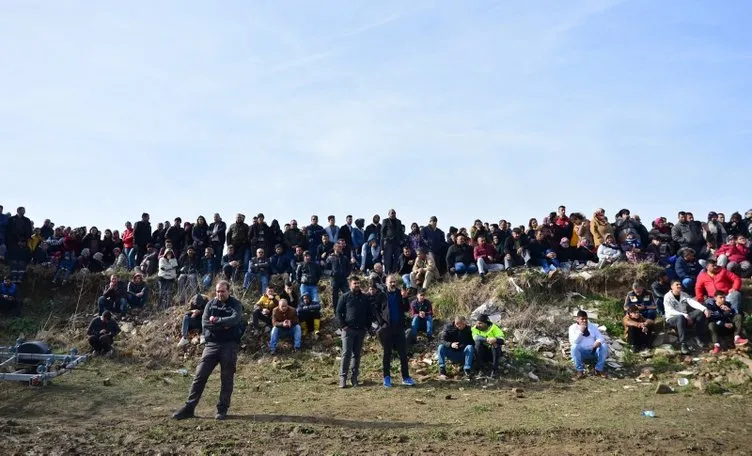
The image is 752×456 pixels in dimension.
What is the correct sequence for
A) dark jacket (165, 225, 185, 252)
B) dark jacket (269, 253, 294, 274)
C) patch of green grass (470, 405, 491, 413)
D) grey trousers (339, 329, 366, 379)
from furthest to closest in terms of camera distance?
1. dark jacket (165, 225, 185, 252)
2. dark jacket (269, 253, 294, 274)
3. grey trousers (339, 329, 366, 379)
4. patch of green grass (470, 405, 491, 413)

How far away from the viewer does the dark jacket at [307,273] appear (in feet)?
51.9

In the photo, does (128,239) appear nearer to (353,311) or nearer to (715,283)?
(353,311)

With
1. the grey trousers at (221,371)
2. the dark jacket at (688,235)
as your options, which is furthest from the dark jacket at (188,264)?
the dark jacket at (688,235)

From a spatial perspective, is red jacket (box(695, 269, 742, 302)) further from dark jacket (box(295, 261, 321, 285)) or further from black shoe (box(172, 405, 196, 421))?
black shoe (box(172, 405, 196, 421))

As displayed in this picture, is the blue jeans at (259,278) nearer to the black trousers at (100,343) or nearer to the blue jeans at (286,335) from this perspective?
the blue jeans at (286,335)

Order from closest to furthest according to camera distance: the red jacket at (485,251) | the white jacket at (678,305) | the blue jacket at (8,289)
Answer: the white jacket at (678,305) → the red jacket at (485,251) → the blue jacket at (8,289)

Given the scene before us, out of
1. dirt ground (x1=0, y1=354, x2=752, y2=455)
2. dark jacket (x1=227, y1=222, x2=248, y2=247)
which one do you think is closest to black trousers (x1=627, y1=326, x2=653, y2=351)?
dirt ground (x1=0, y1=354, x2=752, y2=455)

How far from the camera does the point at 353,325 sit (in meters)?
11.9

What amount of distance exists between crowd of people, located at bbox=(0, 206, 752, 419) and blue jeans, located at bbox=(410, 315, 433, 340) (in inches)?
1.5

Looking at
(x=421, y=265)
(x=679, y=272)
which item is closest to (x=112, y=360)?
(x=421, y=265)

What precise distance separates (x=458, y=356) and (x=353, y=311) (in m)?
2.48

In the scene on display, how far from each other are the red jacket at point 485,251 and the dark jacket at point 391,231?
2219 mm

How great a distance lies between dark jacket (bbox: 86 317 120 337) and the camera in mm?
14422

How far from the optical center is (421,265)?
16.8m
